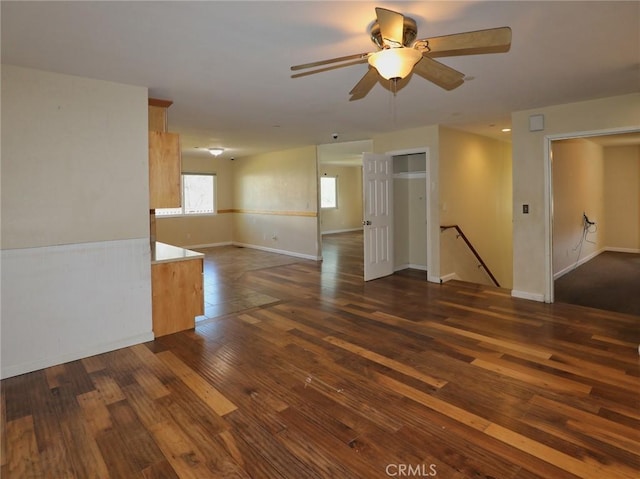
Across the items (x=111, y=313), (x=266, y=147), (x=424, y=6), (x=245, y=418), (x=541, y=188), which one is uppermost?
(x=266, y=147)

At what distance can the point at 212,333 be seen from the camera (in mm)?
3674

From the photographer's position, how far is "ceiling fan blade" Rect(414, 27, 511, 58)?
181 centimetres

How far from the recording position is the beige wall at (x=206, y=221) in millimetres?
8938

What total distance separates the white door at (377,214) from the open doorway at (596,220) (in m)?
2.26

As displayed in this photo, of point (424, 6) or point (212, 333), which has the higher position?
point (424, 6)

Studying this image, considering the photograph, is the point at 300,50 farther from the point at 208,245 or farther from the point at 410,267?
the point at 208,245

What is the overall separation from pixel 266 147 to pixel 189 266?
4.46 m

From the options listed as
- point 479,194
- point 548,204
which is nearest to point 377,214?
point 479,194

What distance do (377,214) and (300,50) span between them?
3486 mm

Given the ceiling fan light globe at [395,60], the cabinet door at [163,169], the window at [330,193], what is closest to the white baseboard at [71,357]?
the cabinet door at [163,169]

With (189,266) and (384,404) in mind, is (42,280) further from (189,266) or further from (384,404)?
(384,404)

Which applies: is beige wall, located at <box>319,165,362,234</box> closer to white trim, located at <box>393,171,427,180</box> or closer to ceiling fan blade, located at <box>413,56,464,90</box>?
white trim, located at <box>393,171,427,180</box>

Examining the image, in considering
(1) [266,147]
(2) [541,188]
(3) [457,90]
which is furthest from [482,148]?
(1) [266,147]

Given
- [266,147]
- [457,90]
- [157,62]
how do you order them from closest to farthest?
[157,62]
[457,90]
[266,147]
